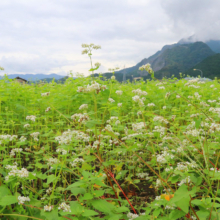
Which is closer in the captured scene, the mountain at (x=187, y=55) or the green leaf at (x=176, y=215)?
the green leaf at (x=176, y=215)

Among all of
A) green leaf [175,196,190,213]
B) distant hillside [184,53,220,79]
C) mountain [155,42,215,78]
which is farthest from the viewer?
mountain [155,42,215,78]

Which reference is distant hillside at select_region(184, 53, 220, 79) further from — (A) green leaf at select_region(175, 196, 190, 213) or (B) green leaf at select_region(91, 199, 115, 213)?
(B) green leaf at select_region(91, 199, 115, 213)

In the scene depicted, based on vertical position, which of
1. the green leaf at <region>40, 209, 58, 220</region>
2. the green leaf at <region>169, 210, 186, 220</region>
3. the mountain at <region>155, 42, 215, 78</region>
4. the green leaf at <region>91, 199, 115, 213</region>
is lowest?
the green leaf at <region>169, 210, 186, 220</region>

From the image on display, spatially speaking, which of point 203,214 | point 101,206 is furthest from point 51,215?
point 203,214

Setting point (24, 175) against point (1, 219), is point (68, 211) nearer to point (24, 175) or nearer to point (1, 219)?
point (24, 175)

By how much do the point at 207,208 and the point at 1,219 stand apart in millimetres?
1807

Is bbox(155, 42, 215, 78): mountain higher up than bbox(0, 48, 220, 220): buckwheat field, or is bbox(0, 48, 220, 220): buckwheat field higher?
bbox(155, 42, 215, 78): mountain

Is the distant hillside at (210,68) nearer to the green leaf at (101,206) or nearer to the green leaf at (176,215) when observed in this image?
the green leaf at (176,215)

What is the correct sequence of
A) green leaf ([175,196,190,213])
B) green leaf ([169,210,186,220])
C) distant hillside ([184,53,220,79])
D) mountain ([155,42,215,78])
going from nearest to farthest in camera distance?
green leaf ([175,196,190,213]) < green leaf ([169,210,186,220]) < distant hillside ([184,53,220,79]) < mountain ([155,42,215,78])

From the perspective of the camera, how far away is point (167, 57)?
18438 cm

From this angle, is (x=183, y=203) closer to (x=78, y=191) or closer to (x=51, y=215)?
(x=78, y=191)

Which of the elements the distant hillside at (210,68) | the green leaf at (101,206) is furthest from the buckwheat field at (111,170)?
the distant hillside at (210,68)

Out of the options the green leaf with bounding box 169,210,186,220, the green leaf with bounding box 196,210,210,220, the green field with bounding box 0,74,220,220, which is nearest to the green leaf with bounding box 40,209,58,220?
the green field with bounding box 0,74,220,220

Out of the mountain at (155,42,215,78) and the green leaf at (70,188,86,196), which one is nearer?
the green leaf at (70,188,86,196)
